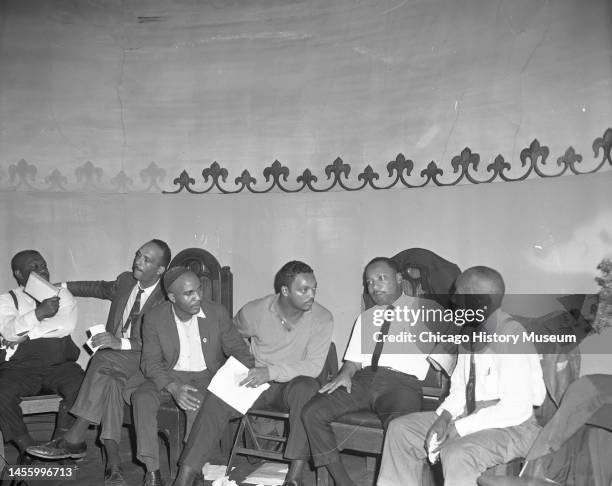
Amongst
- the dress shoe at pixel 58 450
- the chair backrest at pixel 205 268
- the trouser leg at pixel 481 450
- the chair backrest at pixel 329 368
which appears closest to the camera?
the trouser leg at pixel 481 450

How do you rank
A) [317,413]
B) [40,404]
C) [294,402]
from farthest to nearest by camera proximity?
[40,404]
[294,402]
[317,413]

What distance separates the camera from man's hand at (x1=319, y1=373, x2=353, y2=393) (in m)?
3.94

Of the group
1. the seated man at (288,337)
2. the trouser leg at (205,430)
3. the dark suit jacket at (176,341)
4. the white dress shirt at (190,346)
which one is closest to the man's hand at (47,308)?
A: the dark suit jacket at (176,341)

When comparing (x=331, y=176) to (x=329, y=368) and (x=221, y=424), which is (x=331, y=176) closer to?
(x=329, y=368)

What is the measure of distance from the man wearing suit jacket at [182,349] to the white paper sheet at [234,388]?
133mm

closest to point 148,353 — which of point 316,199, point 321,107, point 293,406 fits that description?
point 293,406

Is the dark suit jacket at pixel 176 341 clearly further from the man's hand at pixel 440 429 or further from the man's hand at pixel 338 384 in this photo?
the man's hand at pixel 440 429

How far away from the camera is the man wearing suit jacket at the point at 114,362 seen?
4078mm

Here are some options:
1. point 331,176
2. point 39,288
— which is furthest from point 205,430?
point 331,176

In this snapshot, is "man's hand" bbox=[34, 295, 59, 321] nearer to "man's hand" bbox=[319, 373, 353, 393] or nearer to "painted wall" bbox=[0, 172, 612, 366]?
"painted wall" bbox=[0, 172, 612, 366]

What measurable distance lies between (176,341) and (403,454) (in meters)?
1.69

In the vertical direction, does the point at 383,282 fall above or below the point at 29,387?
above

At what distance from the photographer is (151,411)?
13.2 ft

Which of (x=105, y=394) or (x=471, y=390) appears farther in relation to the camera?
(x=105, y=394)
